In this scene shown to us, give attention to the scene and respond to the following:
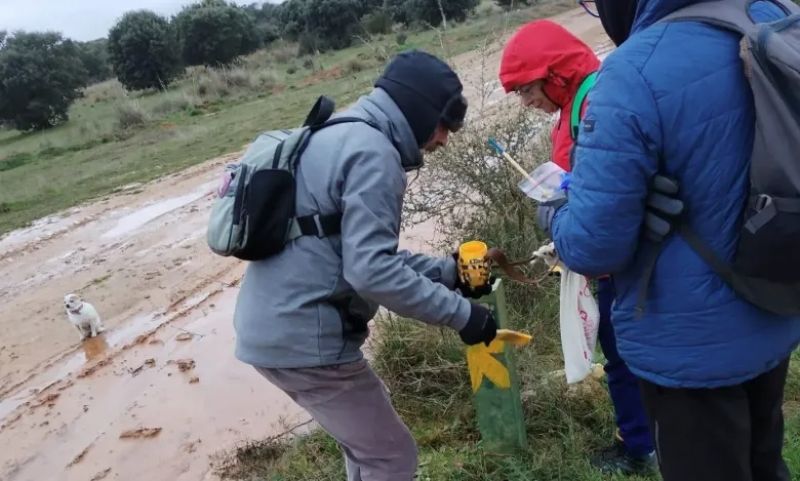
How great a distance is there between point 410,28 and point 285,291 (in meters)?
28.5

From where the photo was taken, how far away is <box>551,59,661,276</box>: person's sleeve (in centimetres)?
161

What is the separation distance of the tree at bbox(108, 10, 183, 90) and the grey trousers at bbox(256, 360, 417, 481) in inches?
1178

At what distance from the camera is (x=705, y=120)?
1.60 m

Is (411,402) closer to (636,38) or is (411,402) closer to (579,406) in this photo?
(579,406)

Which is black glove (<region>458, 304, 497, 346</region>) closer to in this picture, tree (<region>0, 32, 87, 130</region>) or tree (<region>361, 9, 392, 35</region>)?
tree (<region>0, 32, 87, 130</region>)

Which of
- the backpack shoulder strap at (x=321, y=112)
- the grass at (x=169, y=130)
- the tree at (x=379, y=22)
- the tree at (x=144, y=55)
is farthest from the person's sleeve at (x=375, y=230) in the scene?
the tree at (x=144, y=55)

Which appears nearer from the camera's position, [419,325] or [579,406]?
[579,406]

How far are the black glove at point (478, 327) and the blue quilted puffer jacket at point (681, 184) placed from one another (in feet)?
1.61

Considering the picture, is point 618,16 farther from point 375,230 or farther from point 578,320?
point 578,320

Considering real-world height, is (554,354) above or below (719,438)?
below

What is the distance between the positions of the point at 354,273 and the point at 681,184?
85 centimetres

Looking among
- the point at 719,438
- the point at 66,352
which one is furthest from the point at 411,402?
the point at 66,352

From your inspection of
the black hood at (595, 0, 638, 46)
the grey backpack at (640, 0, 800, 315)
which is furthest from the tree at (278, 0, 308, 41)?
the grey backpack at (640, 0, 800, 315)

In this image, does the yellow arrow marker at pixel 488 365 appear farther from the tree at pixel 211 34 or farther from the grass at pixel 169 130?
the tree at pixel 211 34
